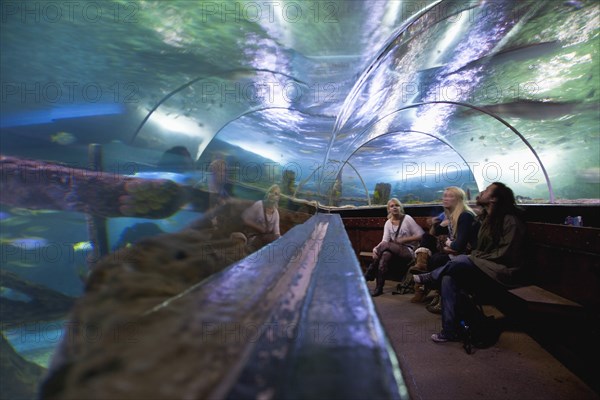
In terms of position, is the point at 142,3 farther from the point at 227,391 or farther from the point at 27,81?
the point at 227,391

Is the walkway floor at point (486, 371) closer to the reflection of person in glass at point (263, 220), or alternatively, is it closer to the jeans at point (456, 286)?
the jeans at point (456, 286)

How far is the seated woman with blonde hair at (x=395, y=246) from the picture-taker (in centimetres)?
534

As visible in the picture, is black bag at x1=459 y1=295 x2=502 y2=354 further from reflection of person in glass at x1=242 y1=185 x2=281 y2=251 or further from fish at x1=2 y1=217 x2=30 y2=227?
fish at x1=2 y1=217 x2=30 y2=227

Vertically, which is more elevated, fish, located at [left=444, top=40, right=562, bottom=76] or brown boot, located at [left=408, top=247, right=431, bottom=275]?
fish, located at [left=444, top=40, right=562, bottom=76]

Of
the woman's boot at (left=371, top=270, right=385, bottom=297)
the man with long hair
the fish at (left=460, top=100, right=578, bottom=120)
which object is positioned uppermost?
the fish at (left=460, top=100, right=578, bottom=120)

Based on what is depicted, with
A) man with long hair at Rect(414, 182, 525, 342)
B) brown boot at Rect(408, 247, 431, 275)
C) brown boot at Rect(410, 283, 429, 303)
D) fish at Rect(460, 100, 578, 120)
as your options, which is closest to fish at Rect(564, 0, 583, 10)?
fish at Rect(460, 100, 578, 120)

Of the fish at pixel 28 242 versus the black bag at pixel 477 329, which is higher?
the fish at pixel 28 242

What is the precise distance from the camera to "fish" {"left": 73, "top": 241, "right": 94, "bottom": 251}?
0.81 meters

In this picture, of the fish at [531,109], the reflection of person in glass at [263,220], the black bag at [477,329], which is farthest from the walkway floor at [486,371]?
the fish at [531,109]

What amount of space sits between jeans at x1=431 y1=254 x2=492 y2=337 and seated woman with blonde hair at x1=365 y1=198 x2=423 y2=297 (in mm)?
2041

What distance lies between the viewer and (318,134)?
4043 mm

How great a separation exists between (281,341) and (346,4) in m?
2.09

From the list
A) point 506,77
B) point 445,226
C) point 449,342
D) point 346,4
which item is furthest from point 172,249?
point 506,77

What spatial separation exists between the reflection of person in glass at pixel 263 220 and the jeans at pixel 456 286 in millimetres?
2104
